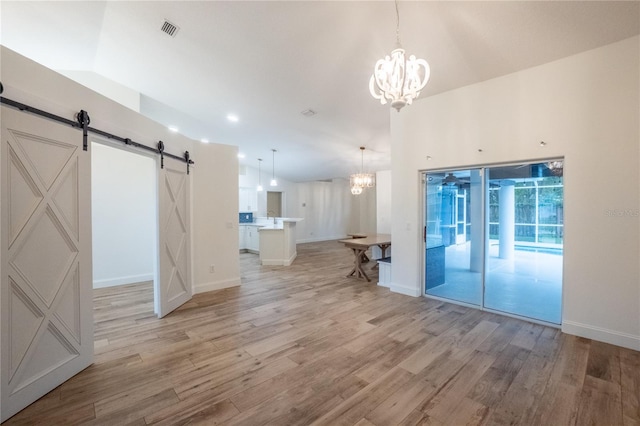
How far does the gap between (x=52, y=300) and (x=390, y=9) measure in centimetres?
402

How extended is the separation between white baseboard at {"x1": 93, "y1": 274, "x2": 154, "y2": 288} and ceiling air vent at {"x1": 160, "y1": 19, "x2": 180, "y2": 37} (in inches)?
173

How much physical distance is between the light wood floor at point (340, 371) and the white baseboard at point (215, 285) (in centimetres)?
77

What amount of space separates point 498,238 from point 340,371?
3.09 m

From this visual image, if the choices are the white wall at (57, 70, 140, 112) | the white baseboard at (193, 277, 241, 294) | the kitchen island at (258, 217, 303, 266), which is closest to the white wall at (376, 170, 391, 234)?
the kitchen island at (258, 217, 303, 266)

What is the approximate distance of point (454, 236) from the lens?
4.54m

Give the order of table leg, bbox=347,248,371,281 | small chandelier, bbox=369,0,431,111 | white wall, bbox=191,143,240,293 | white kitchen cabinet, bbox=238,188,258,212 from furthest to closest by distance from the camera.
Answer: white kitchen cabinet, bbox=238,188,258,212 → table leg, bbox=347,248,371,281 → white wall, bbox=191,143,240,293 → small chandelier, bbox=369,0,431,111

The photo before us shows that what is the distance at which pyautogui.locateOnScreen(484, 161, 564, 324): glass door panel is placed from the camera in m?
3.40

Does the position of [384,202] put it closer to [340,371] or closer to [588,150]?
[588,150]

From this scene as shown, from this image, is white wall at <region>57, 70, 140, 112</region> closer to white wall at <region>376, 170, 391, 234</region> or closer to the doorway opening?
the doorway opening

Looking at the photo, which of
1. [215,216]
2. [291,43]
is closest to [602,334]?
[291,43]

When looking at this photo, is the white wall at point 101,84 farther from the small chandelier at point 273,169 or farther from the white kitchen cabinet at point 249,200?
the white kitchen cabinet at point 249,200

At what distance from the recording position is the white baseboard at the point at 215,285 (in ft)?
15.0

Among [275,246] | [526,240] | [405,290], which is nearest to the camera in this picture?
[526,240]

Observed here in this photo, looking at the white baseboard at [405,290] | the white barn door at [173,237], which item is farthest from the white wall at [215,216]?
the white baseboard at [405,290]
